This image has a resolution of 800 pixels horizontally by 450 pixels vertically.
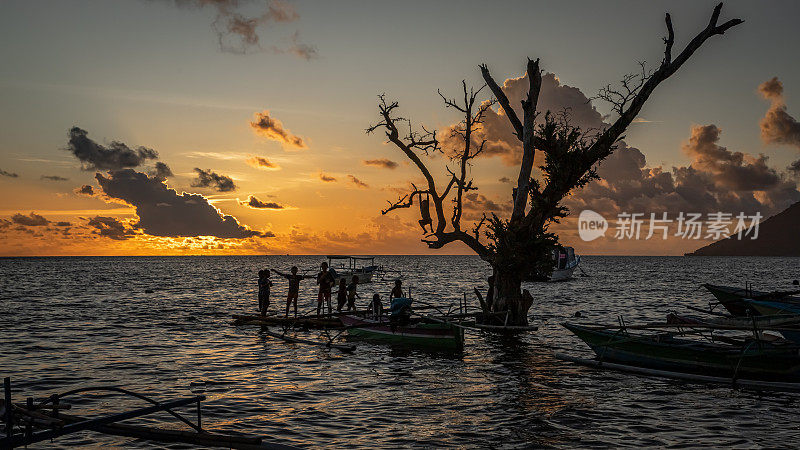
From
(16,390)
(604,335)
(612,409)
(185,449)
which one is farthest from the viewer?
(604,335)

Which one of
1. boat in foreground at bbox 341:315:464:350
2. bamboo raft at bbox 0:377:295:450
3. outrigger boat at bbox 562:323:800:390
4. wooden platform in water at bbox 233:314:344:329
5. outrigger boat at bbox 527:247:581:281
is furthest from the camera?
outrigger boat at bbox 527:247:581:281

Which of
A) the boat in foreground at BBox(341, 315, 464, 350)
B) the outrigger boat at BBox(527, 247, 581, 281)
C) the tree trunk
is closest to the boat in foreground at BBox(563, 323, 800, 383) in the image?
the boat in foreground at BBox(341, 315, 464, 350)

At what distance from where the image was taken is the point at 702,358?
59.7ft

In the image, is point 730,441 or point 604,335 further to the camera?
point 604,335

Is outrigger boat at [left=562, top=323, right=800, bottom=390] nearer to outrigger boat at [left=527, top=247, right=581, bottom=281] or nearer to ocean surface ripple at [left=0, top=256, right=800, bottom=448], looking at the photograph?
ocean surface ripple at [left=0, top=256, right=800, bottom=448]

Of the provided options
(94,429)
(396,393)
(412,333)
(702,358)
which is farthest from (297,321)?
(94,429)

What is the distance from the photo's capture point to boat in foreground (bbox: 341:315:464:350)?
22797 mm

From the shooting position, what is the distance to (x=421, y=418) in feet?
46.8

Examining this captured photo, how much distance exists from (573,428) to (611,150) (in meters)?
15.9

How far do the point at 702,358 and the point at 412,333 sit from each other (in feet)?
32.9

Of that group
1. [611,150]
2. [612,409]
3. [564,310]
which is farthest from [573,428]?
[564,310]

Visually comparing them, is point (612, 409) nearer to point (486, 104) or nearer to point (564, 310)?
point (486, 104)

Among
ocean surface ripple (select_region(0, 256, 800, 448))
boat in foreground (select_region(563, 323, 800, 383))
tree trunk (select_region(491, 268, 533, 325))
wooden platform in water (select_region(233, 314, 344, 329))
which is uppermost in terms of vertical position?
tree trunk (select_region(491, 268, 533, 325))

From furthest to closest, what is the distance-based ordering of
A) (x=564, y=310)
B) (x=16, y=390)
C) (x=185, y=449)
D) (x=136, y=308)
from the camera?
(x=136, y=308) → (x=564, y=310) → (x=16, y=390) → (x=185, y=449)
